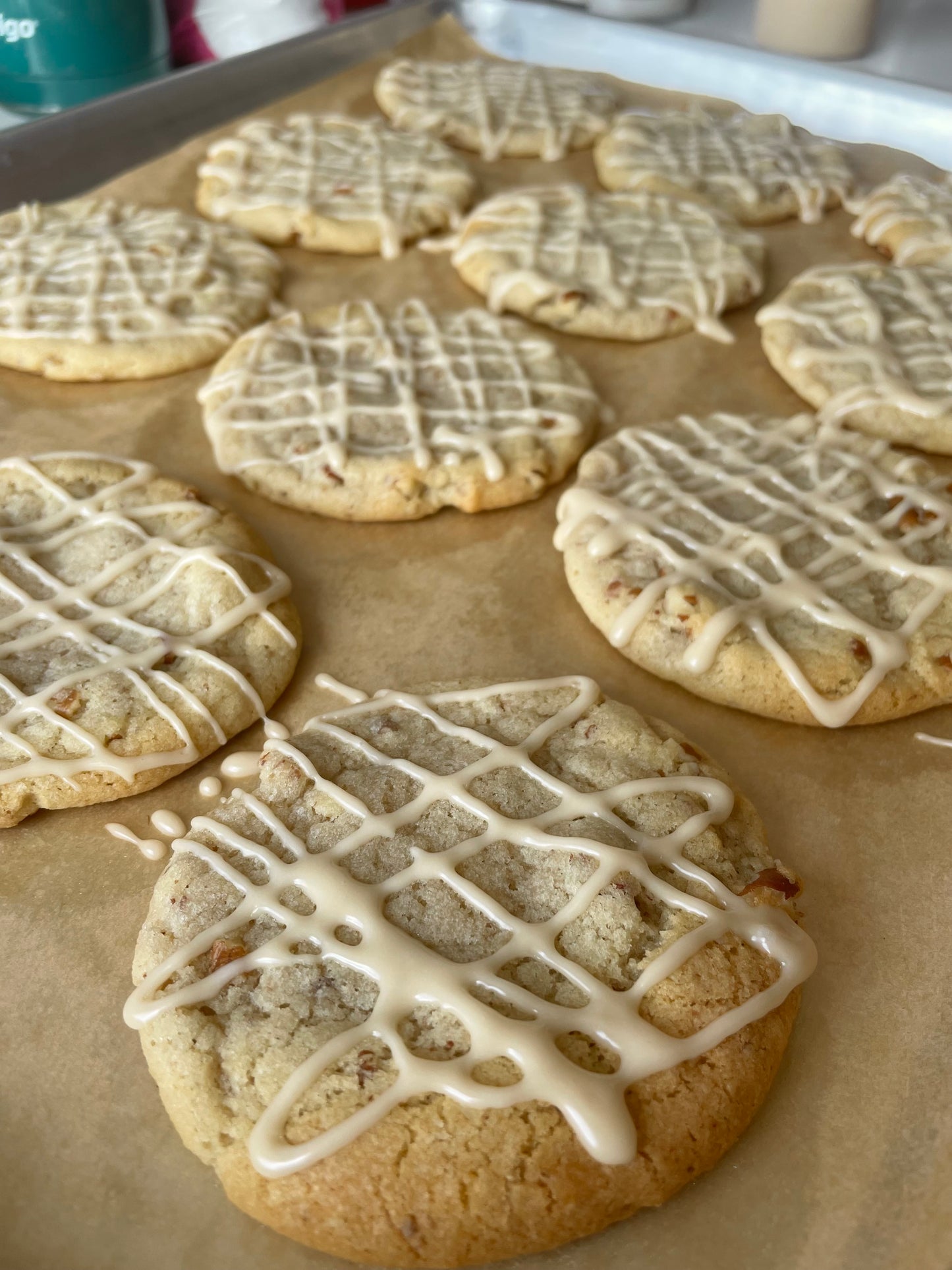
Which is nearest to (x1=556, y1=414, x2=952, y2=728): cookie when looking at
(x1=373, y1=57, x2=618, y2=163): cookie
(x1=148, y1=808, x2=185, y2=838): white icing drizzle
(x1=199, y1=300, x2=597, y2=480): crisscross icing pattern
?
(x1=199, y1=300, x2=597, y2=480): crisscross icing pattern

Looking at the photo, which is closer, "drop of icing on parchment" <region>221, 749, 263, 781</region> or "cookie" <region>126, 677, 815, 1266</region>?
"cookie" <region>126, 677, 815, 1266</region>

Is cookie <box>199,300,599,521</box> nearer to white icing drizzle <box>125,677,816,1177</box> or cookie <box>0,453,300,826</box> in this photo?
cookie <box>0,453,300,826</box>

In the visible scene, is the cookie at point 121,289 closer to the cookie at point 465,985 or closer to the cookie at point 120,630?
the cookie at point 120,630

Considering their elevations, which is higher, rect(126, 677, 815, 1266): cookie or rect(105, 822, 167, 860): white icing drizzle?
rect(126, 677, 815, 1266): cookie

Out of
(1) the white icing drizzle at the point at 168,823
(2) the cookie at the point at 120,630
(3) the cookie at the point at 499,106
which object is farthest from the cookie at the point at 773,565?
(3) the cookie at the point at 499,106

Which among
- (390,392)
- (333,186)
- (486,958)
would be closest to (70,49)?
(333,186)

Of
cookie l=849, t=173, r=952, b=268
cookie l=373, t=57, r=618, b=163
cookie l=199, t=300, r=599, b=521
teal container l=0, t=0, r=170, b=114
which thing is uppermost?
teal container l=0, t=0, r=170, b=114

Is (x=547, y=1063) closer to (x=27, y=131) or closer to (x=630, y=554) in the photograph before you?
(x=630, y=554)

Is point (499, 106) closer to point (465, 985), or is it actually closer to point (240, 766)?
point (240, 766)

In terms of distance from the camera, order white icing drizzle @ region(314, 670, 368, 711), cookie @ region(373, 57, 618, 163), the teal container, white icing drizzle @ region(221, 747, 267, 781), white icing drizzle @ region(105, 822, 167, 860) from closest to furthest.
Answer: white icing drizzle @ region(105, 822, 167, 860), white icing drizzle @ region(221, 747, 267, 781), white icing drizzle @ region(314, 670, 368, 711), the teal container, cookie @ region(373, 57, 618, 163)
